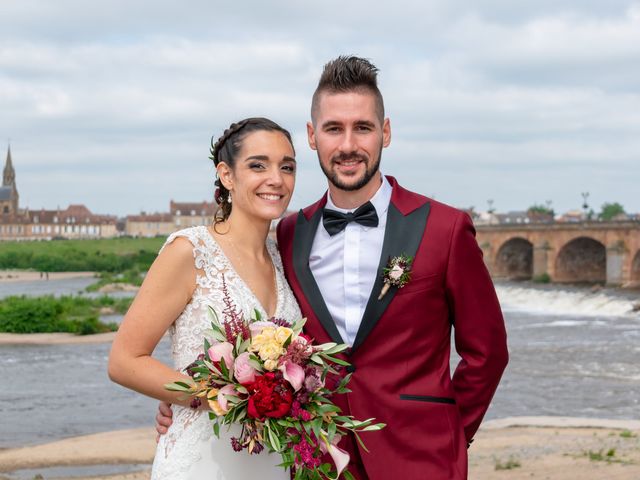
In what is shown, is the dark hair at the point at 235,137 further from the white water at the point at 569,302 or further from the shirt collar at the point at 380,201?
the white water at the point at 569,302

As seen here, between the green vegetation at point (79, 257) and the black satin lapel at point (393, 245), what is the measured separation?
7259cm

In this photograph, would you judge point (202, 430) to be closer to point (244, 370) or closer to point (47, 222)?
point (244, 370)

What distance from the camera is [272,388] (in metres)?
3.12

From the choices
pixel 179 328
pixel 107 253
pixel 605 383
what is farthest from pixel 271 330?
pixel 107 253

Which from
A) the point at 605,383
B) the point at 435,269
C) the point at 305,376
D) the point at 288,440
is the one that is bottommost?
the point at 605,383

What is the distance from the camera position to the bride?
3.63 m

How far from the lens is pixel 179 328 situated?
380cm

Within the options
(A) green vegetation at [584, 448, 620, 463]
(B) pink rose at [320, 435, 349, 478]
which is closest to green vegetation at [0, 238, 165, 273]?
(A) green vegetation at [584, 448, 620, 463]

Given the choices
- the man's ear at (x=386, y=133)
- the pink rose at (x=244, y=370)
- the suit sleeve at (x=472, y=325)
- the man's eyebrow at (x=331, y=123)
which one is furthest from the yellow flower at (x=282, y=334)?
the man's ear at (x=386, y=133)

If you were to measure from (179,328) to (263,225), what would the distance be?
592 millimetres

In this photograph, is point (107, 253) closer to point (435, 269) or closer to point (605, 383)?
point (605, 383)

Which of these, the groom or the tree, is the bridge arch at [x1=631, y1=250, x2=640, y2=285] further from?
the tree

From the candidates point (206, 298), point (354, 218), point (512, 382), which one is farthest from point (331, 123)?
point (512, 382)

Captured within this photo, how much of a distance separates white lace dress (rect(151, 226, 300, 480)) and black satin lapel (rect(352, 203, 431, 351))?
1.17 ft
